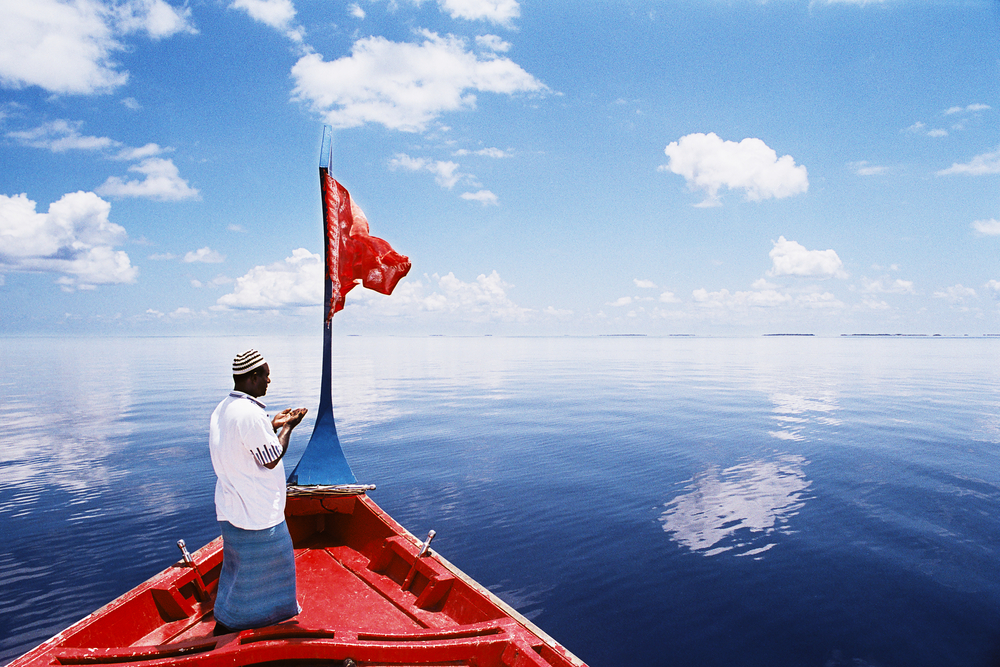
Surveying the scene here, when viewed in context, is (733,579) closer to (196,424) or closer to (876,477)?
(876,477)

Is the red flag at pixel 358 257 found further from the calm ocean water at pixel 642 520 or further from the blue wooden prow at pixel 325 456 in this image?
the calm ocean water at pixel 642 520

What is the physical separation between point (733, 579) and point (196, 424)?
86.7 feet

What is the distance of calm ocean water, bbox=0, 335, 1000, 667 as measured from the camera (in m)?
8.12

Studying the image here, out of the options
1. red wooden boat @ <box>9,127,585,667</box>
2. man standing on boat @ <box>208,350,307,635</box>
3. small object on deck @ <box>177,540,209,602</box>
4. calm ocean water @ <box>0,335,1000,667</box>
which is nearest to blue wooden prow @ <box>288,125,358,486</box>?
red wooden boat @ <box>9,127,585,667</box>

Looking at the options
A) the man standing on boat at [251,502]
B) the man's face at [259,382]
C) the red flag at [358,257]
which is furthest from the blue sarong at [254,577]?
the red flag at [358,257]

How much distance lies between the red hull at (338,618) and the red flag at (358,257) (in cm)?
363

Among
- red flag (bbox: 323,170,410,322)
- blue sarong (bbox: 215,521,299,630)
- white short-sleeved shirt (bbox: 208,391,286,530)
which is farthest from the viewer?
red flag (bbox: 323,170,410,322)

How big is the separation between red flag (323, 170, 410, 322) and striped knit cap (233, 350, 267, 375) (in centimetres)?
380

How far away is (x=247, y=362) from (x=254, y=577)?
6.96ft

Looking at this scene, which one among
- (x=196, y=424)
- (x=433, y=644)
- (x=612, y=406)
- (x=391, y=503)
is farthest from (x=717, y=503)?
(x=196, y=424)

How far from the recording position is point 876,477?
54.4 feet

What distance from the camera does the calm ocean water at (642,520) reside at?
8117 millimetres

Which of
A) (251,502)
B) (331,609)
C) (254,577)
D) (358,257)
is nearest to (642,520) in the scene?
(331,609)

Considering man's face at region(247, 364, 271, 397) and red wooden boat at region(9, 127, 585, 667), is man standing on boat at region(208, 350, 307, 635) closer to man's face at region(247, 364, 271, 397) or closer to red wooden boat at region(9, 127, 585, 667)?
man's face at region(247, 364, 271, 397)
